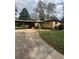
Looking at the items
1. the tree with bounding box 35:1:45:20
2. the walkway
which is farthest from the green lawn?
the tree with bounding box 35:1:45:20

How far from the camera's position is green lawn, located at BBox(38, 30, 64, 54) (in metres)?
1.74

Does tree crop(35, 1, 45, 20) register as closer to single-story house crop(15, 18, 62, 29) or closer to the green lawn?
single-story house crop(15, 18, 62, 29)

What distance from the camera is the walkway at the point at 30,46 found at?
1.76m

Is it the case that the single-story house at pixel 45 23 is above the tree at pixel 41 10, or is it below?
below

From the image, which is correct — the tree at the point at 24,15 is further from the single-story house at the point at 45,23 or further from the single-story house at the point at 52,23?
the single-story house at the point at 52,23

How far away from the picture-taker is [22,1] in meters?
1.79

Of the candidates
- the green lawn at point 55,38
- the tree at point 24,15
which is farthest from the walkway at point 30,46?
the tree at point 24,15

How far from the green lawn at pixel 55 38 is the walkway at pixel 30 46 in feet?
0.16

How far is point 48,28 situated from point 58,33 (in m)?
0.13

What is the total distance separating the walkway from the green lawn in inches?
1.9

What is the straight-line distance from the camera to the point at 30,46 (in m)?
1.79
